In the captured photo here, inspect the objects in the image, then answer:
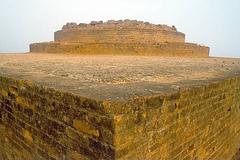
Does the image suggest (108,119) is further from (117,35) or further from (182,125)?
(117,35)

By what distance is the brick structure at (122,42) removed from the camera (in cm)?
1197

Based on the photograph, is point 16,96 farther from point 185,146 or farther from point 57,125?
point 185,146

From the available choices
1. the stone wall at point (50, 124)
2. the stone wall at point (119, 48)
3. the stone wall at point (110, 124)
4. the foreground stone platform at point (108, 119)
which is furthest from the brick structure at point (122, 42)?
the stone wall at point (50, 124)

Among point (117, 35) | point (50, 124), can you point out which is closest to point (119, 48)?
point (117, 35)

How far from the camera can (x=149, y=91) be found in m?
2.40

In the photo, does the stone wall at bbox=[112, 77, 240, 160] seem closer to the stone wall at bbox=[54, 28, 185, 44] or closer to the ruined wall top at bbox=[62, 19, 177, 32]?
the stone wall at bbox=[54, 28, 185, 44]

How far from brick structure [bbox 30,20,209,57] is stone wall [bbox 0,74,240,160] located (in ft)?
27.4

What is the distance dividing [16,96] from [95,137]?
141 cm

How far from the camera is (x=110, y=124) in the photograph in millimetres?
1885

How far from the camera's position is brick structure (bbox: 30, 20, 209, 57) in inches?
471

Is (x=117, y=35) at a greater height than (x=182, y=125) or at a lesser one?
greater

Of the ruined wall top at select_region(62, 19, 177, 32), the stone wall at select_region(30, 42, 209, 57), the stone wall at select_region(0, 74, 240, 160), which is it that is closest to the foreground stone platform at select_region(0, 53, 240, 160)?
the stone wall at select_region(0, 74, 240, 160)

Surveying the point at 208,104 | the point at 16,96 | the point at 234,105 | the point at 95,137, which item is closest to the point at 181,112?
the point at 208,104

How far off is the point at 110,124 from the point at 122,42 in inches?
422
